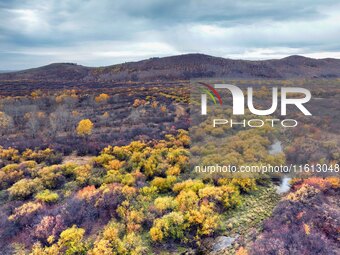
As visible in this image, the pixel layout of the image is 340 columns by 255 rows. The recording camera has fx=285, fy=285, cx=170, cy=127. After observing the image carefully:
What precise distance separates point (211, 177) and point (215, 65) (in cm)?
8155

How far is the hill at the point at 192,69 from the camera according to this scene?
79125mm

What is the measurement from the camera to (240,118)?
18.0 meters

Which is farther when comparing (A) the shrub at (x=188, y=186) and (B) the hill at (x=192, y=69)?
(B) the hill at (x=192, y=69)

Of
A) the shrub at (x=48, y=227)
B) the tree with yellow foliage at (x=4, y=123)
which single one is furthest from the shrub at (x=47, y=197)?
the tree with yellow foliage at (x=4, y=123)

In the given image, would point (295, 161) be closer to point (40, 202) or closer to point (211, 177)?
point (211, 177)

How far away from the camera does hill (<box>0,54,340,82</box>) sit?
7912cm

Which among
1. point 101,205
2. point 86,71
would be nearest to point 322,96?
point 101,205

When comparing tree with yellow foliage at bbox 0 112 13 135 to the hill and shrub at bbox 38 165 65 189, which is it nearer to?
shrub at bbox 38 165 65 189

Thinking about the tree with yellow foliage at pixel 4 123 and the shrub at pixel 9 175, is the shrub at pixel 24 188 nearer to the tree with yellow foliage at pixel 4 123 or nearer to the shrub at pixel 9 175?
the shrub at pixel 9 175

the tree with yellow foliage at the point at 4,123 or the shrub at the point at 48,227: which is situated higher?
the tree with yellow foliage at the point at 4,123

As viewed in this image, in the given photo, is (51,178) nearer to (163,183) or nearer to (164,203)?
(163,183)

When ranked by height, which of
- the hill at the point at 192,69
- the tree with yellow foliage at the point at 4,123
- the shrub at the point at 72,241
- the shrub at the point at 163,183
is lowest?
the shrub at the point at 72,241

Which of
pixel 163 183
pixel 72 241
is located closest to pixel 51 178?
pixel 163 183

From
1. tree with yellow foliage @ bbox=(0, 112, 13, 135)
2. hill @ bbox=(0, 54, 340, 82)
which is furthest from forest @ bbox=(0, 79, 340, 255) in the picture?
hill @ bbox=(0, 54, 340, 82)
